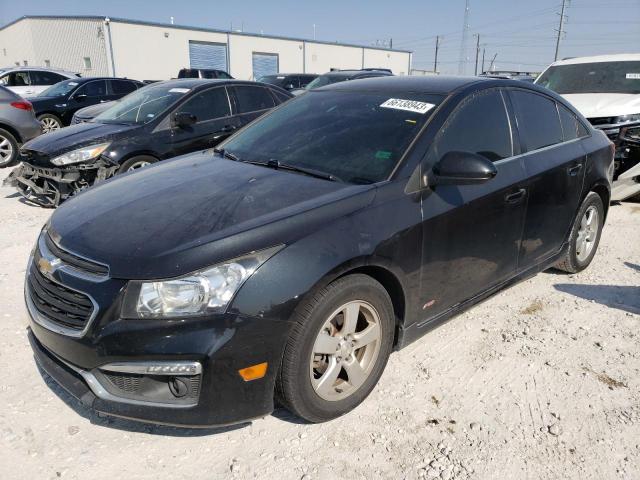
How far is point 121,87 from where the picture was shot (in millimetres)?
13453

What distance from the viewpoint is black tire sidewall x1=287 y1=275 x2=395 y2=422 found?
2.29m

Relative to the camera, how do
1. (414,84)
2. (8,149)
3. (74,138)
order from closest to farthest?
1. (414,84)
2. (74,138)
3. (8,149)

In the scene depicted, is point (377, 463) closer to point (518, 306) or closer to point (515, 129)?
point (518, 306)

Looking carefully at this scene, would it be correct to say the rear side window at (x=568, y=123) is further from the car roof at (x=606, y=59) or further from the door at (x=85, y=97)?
the door at (x=85, y=97)

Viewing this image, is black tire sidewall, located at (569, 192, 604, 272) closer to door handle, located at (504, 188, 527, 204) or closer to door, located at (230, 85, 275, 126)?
door handle, located at (504, 188, 527, 204)

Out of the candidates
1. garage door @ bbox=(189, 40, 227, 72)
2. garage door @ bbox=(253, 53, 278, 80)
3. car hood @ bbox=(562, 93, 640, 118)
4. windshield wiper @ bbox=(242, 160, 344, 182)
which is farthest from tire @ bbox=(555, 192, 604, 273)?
garage door @ bbox=(253, 53, 278, 80)

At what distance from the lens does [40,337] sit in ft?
7.91

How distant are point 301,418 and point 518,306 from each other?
2.18 meters

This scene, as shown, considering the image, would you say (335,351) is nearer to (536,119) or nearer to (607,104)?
(536,119)

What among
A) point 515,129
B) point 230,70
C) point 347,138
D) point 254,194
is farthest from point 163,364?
point 230,70

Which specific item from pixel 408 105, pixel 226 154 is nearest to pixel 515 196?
pixel 408 105

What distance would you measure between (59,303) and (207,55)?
39139 mm

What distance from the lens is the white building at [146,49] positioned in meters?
32.7

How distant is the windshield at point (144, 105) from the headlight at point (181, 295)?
192 inches
